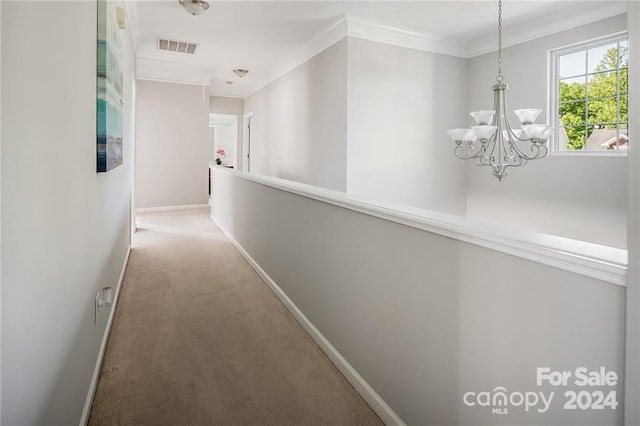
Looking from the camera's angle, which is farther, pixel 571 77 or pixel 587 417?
pixel 571 77

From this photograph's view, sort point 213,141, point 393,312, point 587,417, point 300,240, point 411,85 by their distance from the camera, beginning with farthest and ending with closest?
point 213,141
point 411,85
point 300,240
point 393,312
point 587,417

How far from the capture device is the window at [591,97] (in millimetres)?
3822

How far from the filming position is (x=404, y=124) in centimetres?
479

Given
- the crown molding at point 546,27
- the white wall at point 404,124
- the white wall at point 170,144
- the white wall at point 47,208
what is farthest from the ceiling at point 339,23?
the white wall at point 47,208

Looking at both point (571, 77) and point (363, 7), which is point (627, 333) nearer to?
point (363, 7)

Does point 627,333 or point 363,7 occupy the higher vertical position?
point 363,7

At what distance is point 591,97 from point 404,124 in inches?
77.0

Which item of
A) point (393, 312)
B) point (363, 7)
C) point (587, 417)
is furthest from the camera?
point (363, 7)

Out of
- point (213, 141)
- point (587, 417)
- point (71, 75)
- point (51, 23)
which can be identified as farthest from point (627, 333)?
point (213, 141)

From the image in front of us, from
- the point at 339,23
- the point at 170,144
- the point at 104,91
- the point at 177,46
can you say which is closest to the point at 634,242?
the point at 104,91

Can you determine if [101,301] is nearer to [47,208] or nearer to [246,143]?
[47,208]

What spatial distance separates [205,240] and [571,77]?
187 inches

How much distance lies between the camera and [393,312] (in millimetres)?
1646

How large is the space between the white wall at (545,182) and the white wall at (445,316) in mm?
3232
